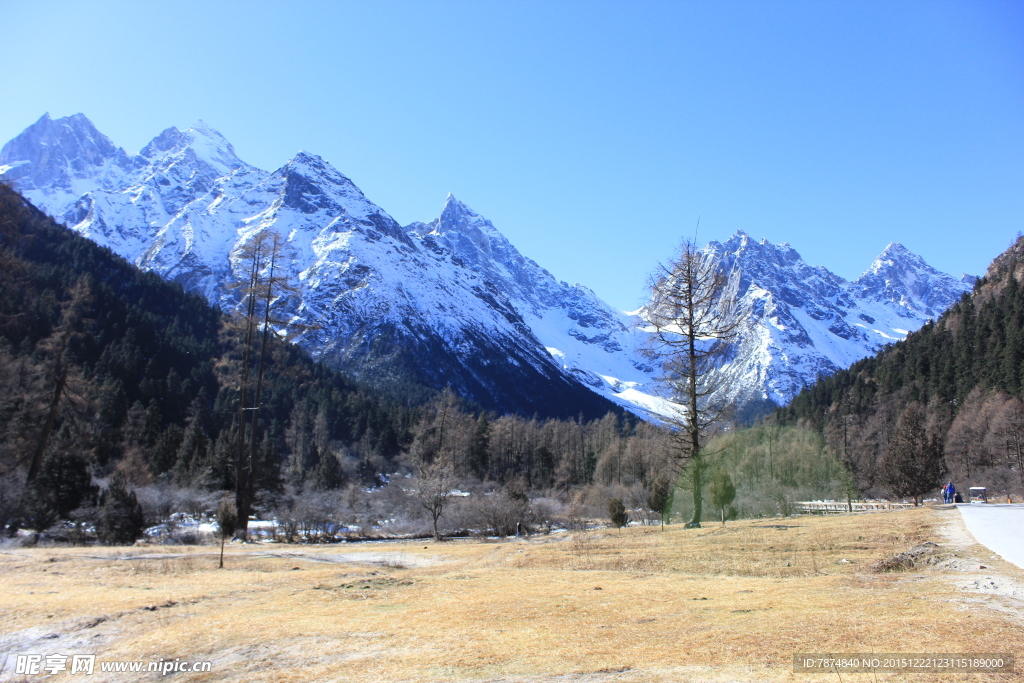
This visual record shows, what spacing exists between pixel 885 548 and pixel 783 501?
23.9m

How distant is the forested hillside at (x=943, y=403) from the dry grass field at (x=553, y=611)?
2869cm

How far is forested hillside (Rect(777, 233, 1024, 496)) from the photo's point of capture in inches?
1620

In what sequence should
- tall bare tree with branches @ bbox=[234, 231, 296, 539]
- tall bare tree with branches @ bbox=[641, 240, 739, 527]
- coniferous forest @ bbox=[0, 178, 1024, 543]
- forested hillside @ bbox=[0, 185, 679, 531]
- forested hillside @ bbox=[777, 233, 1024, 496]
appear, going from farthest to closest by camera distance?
forested hillside @ bbox=[777, 233, 1024, 496]
forested hillside @ bbox=[0, 185, 679, 531]
coniferous forest @ bbox=[0, 178, 1024, 543]
tall bare tree with branches @ bbox=[234, 231, 296, 539]
tall bare tree with branches @ bbox=[641, 240, 739, 527]

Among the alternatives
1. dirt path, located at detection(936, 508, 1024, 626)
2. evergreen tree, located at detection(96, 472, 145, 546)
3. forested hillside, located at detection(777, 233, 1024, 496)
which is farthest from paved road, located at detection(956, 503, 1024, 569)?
evergreen tree, located at detection(96, 472, 145, 546)

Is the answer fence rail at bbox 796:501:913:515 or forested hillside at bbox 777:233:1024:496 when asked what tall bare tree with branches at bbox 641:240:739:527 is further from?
forested hillside at bbox 777:233:1024:496

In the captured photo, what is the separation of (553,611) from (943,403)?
83022 mm

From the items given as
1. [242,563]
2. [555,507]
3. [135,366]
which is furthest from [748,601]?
[135,366]

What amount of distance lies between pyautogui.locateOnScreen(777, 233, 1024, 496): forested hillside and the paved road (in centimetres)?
1801

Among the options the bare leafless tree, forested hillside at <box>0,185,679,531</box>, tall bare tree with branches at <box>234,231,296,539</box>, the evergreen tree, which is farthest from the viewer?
the bare leafless tree

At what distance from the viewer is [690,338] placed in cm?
2294

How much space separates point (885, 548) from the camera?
1385 cm

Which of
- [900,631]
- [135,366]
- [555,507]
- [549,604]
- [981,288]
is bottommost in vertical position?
[555,507]

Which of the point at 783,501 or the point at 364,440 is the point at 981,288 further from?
the point at 364,440

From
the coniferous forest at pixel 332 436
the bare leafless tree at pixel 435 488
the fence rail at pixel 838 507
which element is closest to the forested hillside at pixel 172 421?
the coniferous forest at pixel 332 436
